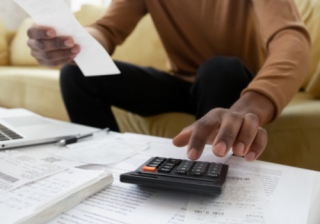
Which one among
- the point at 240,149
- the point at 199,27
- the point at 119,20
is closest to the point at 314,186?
the point at 240,149

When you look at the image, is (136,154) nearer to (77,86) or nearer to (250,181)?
(250,181)

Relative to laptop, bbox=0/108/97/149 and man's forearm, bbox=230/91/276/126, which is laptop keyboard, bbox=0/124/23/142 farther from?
man's forearm, bbox=230/91/276/126

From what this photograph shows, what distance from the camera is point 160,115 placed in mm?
955

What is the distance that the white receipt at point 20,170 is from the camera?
362 millimetres

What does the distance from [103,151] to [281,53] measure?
0.40 m

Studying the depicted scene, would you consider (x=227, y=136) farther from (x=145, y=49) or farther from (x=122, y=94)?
(x=145, y=49)

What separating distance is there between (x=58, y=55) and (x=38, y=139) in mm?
243

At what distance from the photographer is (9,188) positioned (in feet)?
1.14

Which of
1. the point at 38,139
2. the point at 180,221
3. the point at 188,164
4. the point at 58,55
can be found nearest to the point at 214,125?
the point at 188,164

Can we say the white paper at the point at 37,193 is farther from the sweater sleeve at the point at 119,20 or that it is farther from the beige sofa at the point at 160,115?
the sweater sleeve at the point at 119,20

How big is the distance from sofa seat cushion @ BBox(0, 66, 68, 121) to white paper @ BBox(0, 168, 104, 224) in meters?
0.92

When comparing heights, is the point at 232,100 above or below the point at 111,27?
below

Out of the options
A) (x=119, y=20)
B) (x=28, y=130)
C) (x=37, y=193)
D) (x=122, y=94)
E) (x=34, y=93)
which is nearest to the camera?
(x=37, y=193)

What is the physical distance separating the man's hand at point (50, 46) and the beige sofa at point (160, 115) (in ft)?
1.10
